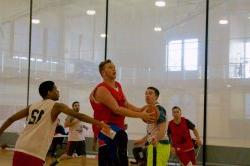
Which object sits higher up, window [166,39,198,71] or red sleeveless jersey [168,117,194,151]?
window [166,39,198,71]

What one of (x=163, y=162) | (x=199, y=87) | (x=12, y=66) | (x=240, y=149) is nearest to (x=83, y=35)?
(x=12, y=66)

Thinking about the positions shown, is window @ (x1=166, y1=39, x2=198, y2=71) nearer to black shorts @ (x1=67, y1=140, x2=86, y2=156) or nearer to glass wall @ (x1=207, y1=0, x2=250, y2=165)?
glass wall @ (x1=207, y1=0, x2=250, y2=165)

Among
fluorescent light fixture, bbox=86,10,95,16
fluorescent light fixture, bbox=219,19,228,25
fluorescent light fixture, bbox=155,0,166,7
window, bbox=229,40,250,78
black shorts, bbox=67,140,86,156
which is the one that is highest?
fluorescent light fixture, bbox=155,0,166,7

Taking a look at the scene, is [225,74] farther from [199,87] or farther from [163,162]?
[163,162]

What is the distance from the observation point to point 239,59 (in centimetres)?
930

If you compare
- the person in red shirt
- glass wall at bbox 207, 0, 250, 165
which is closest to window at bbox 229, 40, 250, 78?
glass wall at bbox 207, 0, 250, 165

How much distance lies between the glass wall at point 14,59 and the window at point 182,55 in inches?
172

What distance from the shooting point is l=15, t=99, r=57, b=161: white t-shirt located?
3.80 metres

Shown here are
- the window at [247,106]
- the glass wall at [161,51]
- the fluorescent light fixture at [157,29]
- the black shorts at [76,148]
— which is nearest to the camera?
the black shorts at [76,148]

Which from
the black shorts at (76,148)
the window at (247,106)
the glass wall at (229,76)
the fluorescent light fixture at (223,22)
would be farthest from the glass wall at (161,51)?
the black shorts at (76,148)

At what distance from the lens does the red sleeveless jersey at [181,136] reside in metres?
7.47

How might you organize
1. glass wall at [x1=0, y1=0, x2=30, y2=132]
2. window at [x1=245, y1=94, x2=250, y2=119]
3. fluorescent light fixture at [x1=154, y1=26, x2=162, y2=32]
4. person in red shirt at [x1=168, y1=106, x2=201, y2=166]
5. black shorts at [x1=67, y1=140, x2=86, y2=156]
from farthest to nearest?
glass wall at [x1=0, y1=0, x2=30, y2=132] < fluorescent light fixture at [x1=154, y1=26, x2=162, y2=32] < window at [x1=245, y1=94, x2=250, y2=119] < black shorts at [x1=67, y1=140, x2=86, y2=156] < person in red shirt at [x1=168, y1=106, x2=201, y2=166]

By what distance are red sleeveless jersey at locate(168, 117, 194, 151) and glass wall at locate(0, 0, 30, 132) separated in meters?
5.99

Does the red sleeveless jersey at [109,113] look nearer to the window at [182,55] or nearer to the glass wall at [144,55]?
the glass wall at [144,55]
